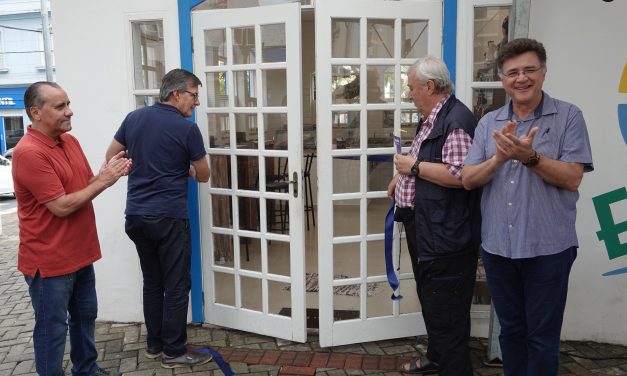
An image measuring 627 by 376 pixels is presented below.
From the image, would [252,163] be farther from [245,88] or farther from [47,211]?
[47,211]

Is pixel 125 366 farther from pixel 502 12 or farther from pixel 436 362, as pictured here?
pixel 502 12

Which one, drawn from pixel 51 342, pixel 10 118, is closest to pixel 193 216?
pixel 51 342

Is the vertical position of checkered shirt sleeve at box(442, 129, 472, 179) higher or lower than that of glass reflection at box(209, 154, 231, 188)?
higher

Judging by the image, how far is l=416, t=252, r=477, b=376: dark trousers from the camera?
2.73 m

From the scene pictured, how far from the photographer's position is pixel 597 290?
11.8ft

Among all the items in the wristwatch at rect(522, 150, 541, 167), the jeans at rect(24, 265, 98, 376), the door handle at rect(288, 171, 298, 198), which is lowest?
the jeans at rect(24, 265, 98, 376)

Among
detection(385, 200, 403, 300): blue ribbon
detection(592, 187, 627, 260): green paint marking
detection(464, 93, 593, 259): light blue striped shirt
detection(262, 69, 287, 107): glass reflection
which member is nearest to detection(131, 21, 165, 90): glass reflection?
detection(262, 69, 287, 107): glass reflection

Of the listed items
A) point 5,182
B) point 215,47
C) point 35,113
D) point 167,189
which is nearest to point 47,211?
point 35,113

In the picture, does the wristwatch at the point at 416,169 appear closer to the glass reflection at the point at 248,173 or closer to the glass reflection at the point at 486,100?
the glass reflection at the point at 486,100

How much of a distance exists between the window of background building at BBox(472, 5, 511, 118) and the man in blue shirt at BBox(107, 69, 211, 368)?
1.94 m

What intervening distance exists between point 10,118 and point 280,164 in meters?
22.8

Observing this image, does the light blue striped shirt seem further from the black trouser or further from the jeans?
the jeans

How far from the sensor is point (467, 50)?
11.4 ft

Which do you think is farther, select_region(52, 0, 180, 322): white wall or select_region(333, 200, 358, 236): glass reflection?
select_region(52, 0, 180, 322): white wall
